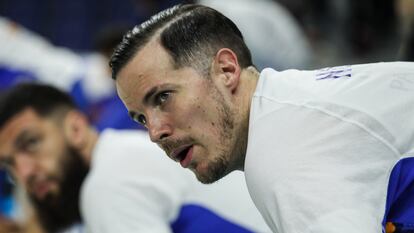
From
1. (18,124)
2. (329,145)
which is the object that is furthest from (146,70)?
(18,124)

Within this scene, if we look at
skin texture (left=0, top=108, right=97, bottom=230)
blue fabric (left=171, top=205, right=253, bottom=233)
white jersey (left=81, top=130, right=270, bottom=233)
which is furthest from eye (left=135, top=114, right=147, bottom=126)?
skin texture (left=0, top=108, right=97, bottom=230)

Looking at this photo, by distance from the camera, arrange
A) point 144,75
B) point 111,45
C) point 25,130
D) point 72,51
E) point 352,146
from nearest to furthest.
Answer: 1. point 352,146
2. point 144,75
3. point 25,130
4. point 111,45
5. point 72,51

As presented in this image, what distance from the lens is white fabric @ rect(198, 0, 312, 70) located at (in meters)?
5.07

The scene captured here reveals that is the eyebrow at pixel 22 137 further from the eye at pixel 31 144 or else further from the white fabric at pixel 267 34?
the white fabric at pixel 267 34

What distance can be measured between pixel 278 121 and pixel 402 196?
0.32 meters

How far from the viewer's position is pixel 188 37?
1987 mm

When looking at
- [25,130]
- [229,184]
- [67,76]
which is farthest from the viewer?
[67,76]

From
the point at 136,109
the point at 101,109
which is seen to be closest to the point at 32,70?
the point at 101,109

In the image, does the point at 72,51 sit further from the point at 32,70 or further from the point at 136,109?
the point at 136,109

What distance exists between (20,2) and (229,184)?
17.5 ft

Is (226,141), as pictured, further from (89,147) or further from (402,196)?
(89,147)

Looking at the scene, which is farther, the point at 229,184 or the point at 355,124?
the point at 229,184

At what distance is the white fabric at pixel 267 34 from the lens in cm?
507

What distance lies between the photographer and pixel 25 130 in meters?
3.23
